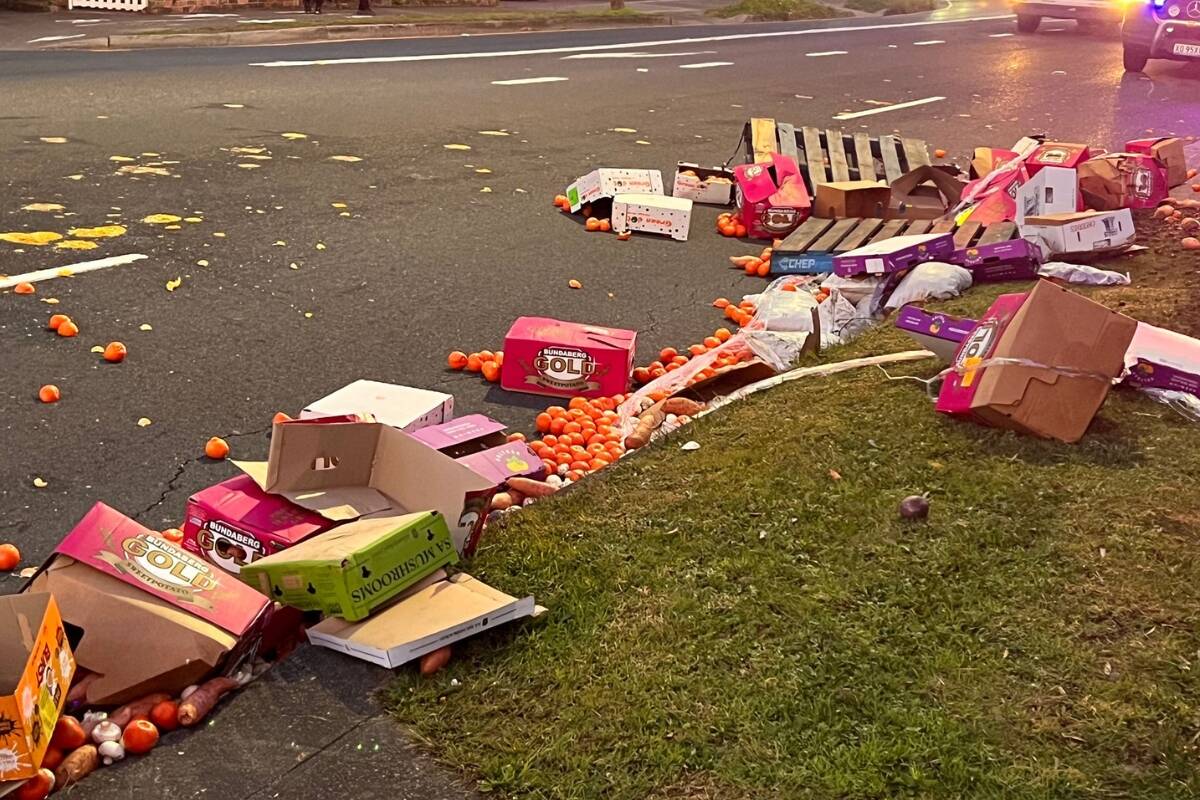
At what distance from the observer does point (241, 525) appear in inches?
139

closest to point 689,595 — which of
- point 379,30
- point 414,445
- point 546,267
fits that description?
point 414,445

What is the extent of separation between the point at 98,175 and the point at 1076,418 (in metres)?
6.13

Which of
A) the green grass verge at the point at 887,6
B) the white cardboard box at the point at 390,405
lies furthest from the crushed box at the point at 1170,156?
the green grass verge at the point at 887,6

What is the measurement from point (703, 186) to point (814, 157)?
824 mm

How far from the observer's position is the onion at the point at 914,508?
378 cm

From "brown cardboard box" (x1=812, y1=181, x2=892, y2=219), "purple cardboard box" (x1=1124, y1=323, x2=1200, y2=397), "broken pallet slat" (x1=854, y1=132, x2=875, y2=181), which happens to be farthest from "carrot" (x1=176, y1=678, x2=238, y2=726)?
"broken pallet slat" (x1=854, y1=132, x2=875, y2=181)

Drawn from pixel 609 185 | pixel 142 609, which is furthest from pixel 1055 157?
pixel 142 609

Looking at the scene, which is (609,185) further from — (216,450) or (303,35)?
(303,35)

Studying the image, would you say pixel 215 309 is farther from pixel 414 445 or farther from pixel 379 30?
pixel 379 30

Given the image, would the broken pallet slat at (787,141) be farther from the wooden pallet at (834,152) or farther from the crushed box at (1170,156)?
the crushed box at (1170,156)

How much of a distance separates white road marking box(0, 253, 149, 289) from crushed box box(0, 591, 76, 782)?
330 cm

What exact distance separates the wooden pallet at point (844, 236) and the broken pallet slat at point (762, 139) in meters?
1.11

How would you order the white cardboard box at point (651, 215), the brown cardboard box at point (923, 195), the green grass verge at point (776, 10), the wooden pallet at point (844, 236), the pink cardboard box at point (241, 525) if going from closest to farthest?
the pink cardboard box at point (241, 525)
the wooden pallet at point (844, 236)
the white cardboard box at point (651, 215)
the brown cardboard box at point (923, 195)
the green grass verge at point (776, 10)

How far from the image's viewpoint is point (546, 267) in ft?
22.4
